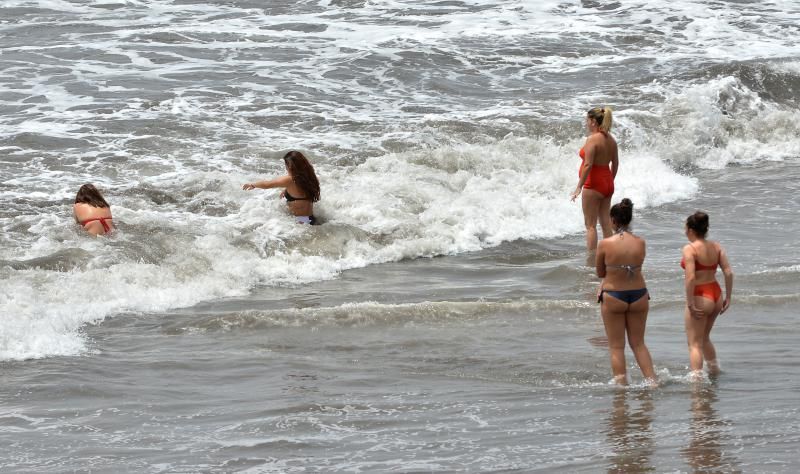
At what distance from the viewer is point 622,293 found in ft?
24.5

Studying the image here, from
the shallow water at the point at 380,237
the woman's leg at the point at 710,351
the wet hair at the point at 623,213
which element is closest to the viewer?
the shallow water at the point at 380,237

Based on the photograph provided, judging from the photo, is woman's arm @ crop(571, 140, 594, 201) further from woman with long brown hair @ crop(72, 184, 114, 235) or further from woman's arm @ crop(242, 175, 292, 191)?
woman with long brown hair @ crop(72, 184, 114, 235)

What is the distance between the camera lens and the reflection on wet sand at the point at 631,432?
5988mm

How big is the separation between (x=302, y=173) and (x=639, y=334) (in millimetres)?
5916

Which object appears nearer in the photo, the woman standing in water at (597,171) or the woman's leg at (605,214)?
the woman standing in water at (597,171)

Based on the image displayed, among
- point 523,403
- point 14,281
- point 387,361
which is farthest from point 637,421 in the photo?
point 14,281

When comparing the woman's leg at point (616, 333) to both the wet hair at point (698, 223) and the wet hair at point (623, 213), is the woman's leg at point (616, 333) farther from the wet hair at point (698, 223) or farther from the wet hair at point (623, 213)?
the wet hair at point (698, 223)

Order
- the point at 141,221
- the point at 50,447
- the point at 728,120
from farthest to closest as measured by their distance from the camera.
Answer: the point at 728,120, the point at 141,221, the point at 50,447

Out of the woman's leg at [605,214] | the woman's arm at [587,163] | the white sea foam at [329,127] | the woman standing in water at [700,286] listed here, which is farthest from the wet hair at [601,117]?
the woman standing in water at [700,286]

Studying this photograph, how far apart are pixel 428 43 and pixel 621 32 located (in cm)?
449

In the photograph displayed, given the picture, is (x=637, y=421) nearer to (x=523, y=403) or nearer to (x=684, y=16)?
(x=523, y=403)

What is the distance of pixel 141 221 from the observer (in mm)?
12484

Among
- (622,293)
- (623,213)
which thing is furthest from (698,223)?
(622,293)

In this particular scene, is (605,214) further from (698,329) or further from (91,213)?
(91,213)
